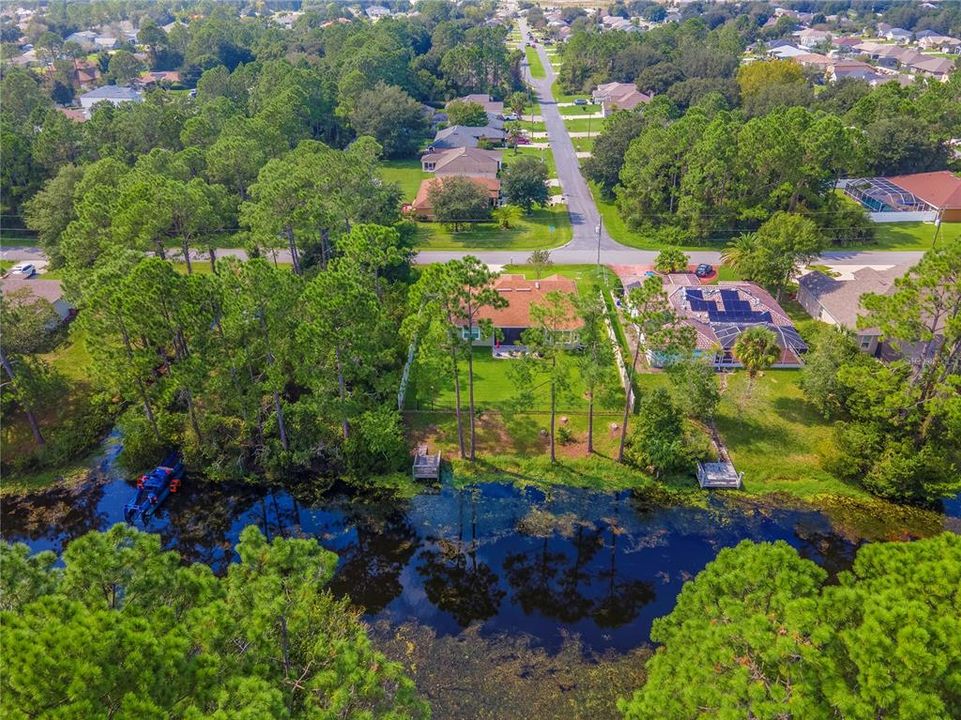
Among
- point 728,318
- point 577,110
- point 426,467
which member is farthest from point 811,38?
point 426,467

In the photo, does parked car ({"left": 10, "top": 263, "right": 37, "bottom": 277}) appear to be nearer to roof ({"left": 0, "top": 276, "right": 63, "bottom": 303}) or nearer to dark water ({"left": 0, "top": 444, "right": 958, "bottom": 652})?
roof ({"left": 0, "top": 276, "right": 63, "bottom": 303})

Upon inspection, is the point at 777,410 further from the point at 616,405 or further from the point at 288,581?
the point at 288,581

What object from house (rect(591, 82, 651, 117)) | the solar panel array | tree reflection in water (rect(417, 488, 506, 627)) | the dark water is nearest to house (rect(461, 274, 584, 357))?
the solar panel array

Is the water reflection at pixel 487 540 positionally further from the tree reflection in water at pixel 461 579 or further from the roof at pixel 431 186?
the roof at pixel 431 186

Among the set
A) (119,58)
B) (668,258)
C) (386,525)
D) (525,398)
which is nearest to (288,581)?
(386,525)

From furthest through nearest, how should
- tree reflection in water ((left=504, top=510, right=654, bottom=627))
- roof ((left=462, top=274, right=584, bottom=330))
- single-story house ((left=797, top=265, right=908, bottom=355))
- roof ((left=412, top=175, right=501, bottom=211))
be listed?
roof ((left=412, top=175, right=501, bottom=211))
roof ((left=462, top=274, right=584, bottom=330))
single-story house ((left=797, top=265, right=908, bottom=355))
tree reflection in water ((left=504, top=510, right=654, bottom=627))

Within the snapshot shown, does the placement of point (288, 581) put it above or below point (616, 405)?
above

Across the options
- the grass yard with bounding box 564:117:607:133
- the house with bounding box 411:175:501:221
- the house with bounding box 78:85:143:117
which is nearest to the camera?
the house with bounding box 411:175:501:221

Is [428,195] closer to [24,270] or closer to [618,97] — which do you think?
[24,270]

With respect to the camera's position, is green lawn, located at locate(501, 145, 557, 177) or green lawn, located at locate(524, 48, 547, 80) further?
green lawn, located at locate(524, 48, 547, 80)
